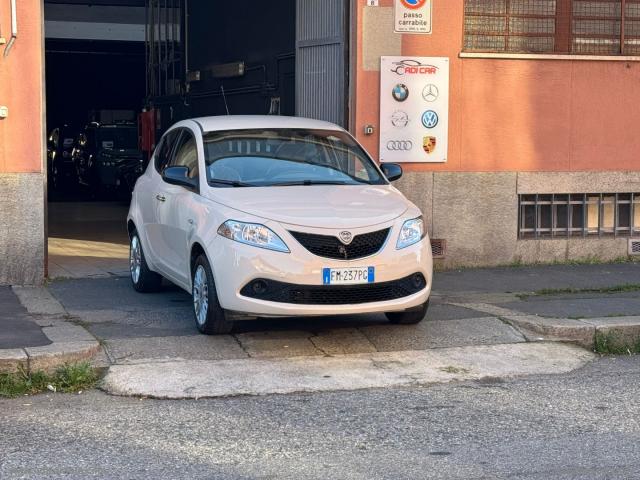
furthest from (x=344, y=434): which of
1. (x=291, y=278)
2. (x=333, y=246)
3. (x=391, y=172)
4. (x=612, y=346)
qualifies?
(x=391, y=172)

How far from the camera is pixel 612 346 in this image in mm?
8781

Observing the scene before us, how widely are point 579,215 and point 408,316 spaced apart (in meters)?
4.66

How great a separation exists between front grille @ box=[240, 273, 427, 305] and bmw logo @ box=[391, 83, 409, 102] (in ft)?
13.9

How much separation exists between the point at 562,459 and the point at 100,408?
9.40ft

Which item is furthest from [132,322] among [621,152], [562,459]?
[621,152]

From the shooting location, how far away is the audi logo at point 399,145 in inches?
478

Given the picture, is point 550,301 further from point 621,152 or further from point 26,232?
point 26,232

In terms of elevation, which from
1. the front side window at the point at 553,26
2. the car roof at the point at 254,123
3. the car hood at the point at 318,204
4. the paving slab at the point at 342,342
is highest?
the front side window at the point at 553,26

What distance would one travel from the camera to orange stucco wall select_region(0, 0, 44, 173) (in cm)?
1098

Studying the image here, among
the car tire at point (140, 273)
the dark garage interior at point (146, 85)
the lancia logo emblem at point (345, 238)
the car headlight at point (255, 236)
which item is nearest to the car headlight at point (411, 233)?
the lancia logo emblem at point (345, 238)

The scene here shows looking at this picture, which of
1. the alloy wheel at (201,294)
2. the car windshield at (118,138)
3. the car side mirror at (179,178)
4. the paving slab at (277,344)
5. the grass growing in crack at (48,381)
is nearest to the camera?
the grass growing in crack at (48,381)

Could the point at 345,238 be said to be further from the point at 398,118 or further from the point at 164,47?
the point at 164,47

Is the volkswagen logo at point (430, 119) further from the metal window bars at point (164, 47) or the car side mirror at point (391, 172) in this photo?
the metal window bars at point (164, 47)

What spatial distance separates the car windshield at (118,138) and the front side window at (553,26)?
1485cm
